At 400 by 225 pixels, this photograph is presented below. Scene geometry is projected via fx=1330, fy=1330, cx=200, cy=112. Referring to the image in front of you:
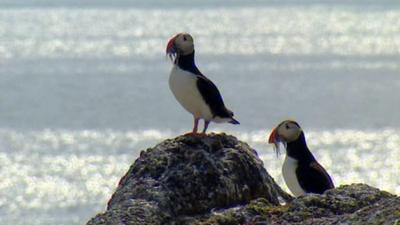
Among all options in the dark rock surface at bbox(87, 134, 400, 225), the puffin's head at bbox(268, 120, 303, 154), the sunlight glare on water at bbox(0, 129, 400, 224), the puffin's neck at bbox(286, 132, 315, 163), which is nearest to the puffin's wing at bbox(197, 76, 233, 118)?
the puffin's head at bbox(268, 120, 303, 154)

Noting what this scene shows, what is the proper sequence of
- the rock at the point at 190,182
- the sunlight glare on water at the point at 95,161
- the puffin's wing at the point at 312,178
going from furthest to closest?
the sunlight glare on water at the point at 95,161 → the puffin's wing at the point at 312,178 → the rock at the point at 190,182

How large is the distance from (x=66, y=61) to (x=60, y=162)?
103 feet

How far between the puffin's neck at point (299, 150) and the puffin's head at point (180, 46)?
4.46ft

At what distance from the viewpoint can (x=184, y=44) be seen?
1189 cm

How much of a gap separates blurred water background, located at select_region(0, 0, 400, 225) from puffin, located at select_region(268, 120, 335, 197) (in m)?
17.6

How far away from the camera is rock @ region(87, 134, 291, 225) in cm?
764

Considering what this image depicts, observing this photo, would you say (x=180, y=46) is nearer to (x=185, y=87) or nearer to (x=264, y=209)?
(x=185, y=87)

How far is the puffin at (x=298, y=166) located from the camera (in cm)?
1180

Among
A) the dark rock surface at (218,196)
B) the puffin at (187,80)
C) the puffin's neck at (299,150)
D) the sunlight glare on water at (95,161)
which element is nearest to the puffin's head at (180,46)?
the puffin at (187,80)

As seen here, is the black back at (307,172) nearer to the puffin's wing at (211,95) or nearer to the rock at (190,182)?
the puffin's wing at (211,95)

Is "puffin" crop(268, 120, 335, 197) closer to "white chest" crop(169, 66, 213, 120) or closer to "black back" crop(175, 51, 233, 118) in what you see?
"black back" crop(175, 51, 233, 118)

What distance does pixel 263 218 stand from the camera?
694 centimetres

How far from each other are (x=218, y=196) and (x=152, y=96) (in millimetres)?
43137

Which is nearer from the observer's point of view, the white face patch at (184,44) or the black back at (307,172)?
the black back at (307,172)
